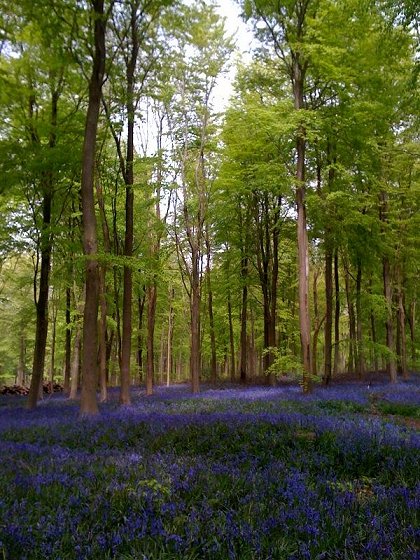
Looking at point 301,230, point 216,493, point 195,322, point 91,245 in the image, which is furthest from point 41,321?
point 216,493

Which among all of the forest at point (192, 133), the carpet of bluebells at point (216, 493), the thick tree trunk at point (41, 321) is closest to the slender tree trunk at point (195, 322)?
the forest at point (192, 133)

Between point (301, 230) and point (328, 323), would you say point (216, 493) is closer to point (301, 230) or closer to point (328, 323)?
point (301, 230)

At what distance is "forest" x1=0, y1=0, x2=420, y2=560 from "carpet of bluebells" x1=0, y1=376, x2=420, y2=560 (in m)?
0.03

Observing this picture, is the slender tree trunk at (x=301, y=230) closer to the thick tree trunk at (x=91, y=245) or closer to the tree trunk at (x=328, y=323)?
the tree trunk at (x=328, y=323)

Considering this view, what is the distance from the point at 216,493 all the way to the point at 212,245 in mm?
26505

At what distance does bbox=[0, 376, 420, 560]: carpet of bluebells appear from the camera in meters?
3.40

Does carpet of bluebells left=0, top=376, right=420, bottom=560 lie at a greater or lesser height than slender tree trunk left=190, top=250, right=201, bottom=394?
lesser

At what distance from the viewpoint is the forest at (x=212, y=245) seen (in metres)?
3.91

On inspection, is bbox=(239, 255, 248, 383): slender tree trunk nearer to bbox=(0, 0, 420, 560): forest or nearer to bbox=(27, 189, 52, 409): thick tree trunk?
bbox=(0, 0, 420, 560): forest

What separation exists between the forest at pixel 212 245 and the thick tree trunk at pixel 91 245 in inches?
2.2

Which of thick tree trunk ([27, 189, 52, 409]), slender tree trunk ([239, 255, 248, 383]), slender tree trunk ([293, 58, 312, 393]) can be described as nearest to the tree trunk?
slender tree trunk ([293, 58, 312, 393])

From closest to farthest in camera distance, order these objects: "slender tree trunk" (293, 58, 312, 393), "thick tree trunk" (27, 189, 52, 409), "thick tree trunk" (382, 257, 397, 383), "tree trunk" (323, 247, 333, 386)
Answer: "thick tree trunk" (27, 189, 52, 409)
"slender tree trunk" (293, 58, 312, 393)
"tree trunk" (323, 247, 333, 386)
"thick tree trunk" (382, 257, 397, 383)

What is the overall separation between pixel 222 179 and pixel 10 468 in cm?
1582

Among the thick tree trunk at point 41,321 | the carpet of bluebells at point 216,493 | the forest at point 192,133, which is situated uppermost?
the forest at point 192,133
